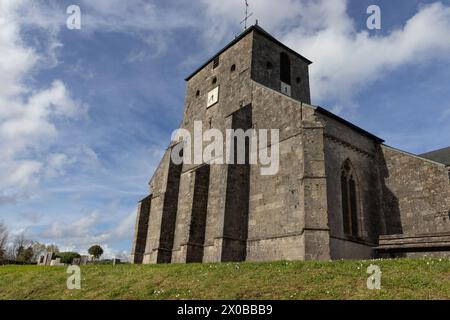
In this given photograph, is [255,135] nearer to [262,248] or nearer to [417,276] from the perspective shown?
[262,248]

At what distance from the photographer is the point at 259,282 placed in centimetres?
1014

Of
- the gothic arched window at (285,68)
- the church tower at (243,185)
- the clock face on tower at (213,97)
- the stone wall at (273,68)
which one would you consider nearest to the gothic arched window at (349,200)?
the church tower at (243,185)

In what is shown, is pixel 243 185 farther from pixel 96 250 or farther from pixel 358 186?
pixel 96 250

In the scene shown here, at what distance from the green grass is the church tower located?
3773 millimetres

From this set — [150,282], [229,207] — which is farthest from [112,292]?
[229,207]

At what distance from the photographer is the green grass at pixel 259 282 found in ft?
28.7

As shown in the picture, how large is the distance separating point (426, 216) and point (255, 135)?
8935 millimetres

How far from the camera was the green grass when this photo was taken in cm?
875

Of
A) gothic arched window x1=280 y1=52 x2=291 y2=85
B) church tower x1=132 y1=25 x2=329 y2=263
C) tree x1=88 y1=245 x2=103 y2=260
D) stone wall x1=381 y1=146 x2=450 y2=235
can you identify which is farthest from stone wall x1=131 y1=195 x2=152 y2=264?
tree x1=88 y1=245 x2=103 y2=260

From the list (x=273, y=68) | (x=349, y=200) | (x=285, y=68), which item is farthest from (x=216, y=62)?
(x=349, y=200)

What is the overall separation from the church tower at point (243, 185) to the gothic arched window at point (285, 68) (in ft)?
0.24

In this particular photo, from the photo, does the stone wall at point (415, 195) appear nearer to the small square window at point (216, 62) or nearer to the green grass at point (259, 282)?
the green grass at point (259, 282)

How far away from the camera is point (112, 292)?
11.1m

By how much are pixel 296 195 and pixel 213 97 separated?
10.3m
